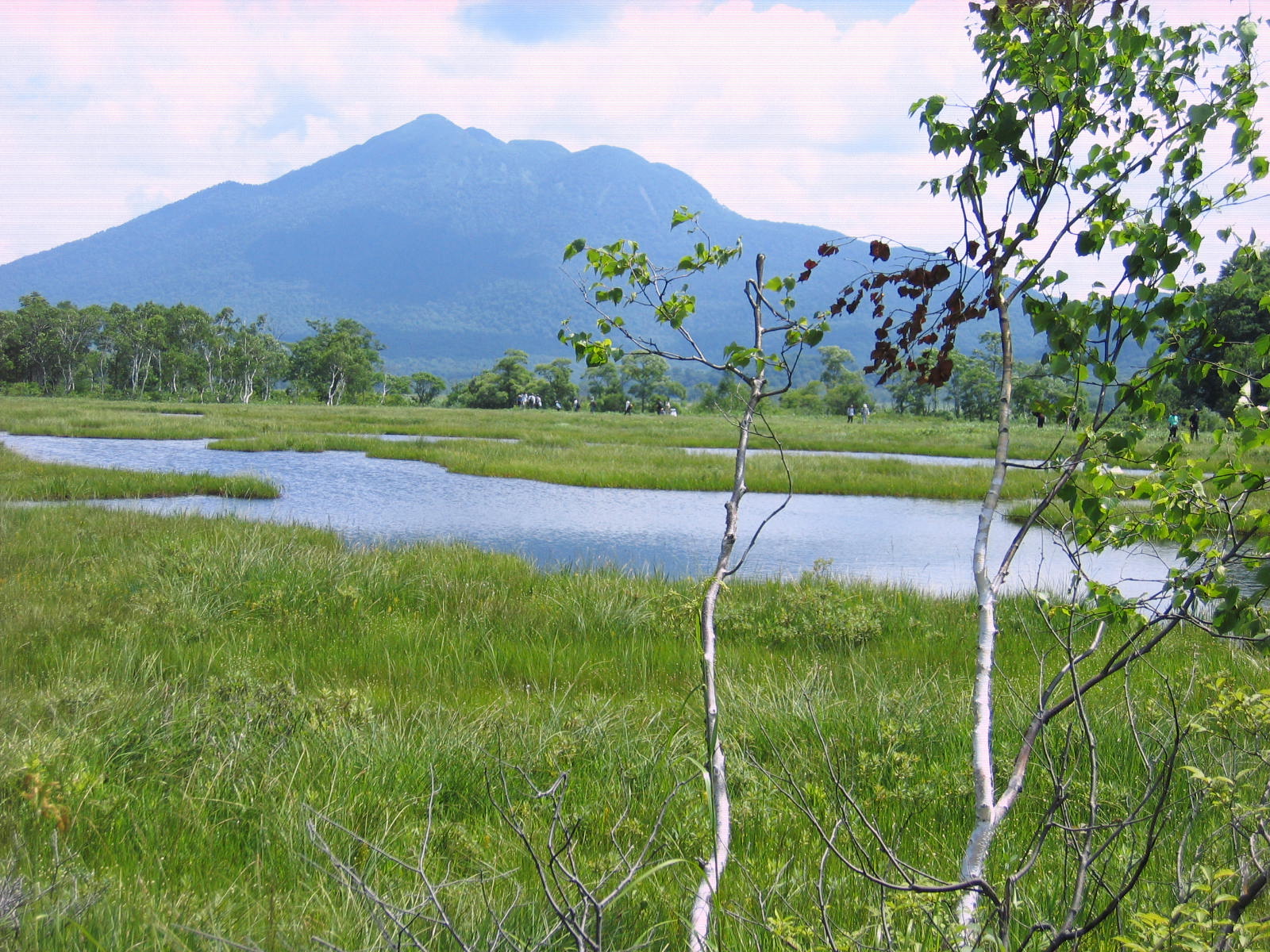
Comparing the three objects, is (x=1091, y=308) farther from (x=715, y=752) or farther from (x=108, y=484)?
(x=108, y=484)

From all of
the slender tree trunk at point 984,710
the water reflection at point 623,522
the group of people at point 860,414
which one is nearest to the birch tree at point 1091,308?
the slender tree trunk at point 984,710

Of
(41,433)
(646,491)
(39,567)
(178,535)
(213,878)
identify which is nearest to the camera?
(213,878)

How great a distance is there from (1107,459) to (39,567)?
37.2ft

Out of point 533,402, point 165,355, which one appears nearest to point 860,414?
point 533,402

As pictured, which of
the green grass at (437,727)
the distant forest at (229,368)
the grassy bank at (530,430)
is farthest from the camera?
the distant forest at (229,368)

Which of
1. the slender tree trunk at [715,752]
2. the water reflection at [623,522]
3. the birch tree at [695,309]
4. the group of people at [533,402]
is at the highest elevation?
the group of people at [533,402]

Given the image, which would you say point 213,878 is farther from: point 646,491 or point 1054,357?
point 646,491

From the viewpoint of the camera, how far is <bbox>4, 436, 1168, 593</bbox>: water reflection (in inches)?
576

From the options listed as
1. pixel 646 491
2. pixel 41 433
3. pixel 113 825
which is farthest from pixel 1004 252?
pixel 41 433

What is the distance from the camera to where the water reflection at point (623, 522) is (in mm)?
14641

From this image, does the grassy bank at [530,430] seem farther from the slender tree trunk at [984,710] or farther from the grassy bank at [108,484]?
the slender tree trunk at [984,710]

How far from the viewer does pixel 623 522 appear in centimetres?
1897

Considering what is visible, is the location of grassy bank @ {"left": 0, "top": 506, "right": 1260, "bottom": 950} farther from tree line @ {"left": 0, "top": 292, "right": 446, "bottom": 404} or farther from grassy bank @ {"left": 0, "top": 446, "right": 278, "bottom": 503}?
tree line @ {"left": 0, "top": 292, "right": 446, "bottom": 404}

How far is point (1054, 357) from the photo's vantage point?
8.41ft
